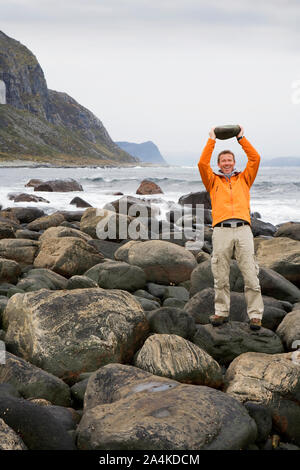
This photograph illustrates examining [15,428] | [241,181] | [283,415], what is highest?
[241,181]

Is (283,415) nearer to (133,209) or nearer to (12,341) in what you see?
(12,341)

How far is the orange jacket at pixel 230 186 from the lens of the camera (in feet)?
18.1

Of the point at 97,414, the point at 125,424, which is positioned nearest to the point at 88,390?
the point at 97,414

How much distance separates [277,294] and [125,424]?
15.2 feet

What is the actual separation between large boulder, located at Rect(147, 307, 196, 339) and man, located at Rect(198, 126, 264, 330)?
30cm

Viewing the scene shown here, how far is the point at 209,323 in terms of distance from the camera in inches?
243

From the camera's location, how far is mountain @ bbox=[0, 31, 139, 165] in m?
131

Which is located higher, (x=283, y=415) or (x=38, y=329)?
(x=38, y=329)

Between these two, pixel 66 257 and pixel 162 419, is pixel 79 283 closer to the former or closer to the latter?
pixel 66 257

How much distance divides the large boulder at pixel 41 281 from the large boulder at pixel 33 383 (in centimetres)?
283

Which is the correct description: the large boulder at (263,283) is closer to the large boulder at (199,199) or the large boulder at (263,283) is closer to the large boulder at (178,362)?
the large boulder at (178,362)

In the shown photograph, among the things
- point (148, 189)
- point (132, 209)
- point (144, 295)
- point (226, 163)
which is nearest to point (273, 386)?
point (226, 163)

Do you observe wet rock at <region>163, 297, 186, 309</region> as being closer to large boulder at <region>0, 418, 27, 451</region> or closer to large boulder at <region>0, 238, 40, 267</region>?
large boulder at <region>0, 238, 40, 267</region>

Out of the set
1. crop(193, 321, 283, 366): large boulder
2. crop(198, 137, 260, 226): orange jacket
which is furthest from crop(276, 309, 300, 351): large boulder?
crop(198, 137, 260, 226): orange jacket
